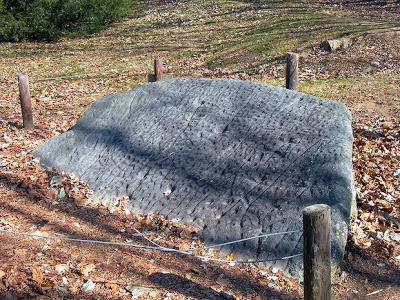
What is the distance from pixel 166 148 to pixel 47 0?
1497cm

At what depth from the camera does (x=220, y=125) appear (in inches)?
251

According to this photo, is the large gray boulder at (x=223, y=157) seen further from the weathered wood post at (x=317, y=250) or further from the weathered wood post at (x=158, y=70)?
the weathered wood post at (x=158, y=70)

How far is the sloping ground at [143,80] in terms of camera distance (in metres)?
4.53

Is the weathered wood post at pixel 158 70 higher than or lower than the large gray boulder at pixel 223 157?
higher

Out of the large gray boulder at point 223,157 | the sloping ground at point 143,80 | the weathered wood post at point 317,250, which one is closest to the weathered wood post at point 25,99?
the sloping ground at point 143,80

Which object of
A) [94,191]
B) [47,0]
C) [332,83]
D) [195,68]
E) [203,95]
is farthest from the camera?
[47,0]

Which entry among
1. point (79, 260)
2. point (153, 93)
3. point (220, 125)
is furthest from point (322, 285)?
point (153, 93)

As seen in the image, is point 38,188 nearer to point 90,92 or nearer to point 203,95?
point 203,95

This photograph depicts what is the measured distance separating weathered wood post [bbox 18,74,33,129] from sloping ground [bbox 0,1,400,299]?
7.0 inches

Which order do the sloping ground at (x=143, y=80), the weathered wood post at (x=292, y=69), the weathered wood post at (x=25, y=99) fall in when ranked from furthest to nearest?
1. the weathered wood post at (x=292, y=69)
2. the weathered wood post at (x=25, y=99)
3. the sloping ground at (x=143, y=80)

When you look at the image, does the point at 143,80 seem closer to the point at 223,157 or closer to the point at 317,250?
the point at 223,157

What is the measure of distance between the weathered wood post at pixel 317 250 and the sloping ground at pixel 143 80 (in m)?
0.82

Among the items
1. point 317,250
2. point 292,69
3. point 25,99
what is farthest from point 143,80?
point 317,250

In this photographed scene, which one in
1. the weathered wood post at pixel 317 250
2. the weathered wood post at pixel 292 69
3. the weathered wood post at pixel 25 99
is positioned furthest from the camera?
the weathered wood post at pixel 292 69
